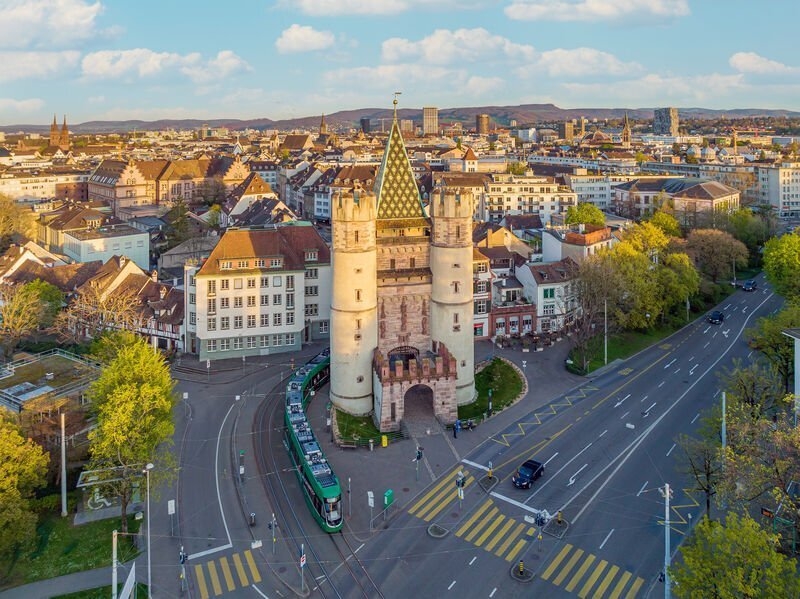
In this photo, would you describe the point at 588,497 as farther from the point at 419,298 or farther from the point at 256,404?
the point at 256,404

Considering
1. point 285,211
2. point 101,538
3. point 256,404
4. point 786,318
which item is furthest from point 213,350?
point 786,318

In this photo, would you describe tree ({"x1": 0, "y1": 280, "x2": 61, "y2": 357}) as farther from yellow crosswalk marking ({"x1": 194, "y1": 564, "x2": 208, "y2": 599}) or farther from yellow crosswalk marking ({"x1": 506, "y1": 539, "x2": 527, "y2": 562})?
yellow crosswalk marking ({"x1": 506, "y1": 539, "x2": 527, "y2": 562})

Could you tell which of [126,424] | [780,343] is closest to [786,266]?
[780,343]

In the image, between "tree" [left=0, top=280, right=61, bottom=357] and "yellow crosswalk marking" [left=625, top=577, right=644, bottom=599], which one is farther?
"tree" [left=0, top=280, right=61, bottom=357]

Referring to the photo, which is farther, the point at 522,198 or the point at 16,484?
the point at 522,198

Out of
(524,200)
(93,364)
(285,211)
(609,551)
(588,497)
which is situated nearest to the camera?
(609,551)

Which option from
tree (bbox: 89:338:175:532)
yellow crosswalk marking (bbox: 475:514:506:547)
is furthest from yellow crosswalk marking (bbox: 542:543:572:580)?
tree (bbox: 89:338:175:532)

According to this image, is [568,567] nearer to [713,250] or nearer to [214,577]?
[214,577]
